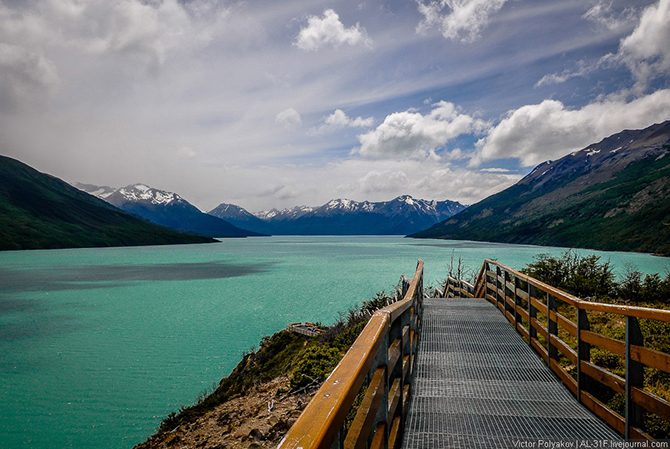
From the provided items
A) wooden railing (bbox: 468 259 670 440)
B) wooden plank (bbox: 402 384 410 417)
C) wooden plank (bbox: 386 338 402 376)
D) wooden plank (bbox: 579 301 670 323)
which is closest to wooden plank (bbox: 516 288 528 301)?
wooden railing (bbox: 468 259 670 440)

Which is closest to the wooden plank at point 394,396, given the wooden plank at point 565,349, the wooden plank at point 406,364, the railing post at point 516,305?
the wooden plank at point 406,364

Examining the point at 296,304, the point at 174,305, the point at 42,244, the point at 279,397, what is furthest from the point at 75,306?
the point at 42,244

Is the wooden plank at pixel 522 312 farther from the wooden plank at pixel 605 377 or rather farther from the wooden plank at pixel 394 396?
the wooden plank at pixel 394 396

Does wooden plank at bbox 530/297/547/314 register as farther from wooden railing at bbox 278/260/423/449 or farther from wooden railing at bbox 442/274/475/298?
wooden railing at bbox 442/274/475/298

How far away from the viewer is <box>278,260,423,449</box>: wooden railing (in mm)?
1524

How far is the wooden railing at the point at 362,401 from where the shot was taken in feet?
5.00

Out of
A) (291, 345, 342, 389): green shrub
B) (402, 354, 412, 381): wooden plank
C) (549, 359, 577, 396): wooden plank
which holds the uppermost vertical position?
(402, 354, 412, 381): wooden plank

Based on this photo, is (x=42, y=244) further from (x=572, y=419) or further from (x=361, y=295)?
(x=572, y=419)

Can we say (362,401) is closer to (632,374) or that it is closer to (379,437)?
(379,437)

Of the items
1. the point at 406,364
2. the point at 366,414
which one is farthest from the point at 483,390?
the point at 366,414

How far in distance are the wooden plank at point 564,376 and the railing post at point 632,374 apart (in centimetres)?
146

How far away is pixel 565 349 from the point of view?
18.9 feet

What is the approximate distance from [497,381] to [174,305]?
105ft

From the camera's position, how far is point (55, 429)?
12.0m
